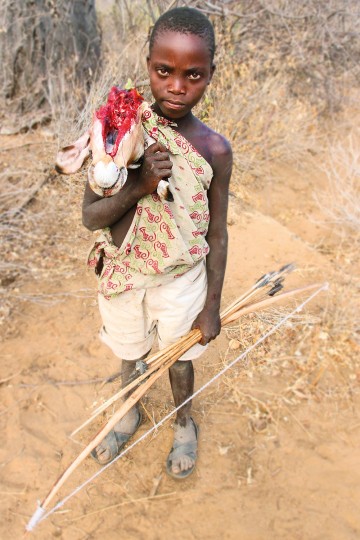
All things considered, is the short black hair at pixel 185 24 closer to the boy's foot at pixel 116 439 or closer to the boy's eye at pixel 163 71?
the boy's eye at pixel 163 71

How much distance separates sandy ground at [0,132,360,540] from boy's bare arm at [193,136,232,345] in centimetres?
54

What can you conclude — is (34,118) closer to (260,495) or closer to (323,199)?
(323,199)

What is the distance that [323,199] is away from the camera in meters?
4.47

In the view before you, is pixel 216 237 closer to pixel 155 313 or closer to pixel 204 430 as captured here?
pixel 155 313

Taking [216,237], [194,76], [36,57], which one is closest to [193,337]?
[216,237]

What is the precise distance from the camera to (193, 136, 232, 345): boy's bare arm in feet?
4.27

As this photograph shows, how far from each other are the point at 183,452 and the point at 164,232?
3.56 feet

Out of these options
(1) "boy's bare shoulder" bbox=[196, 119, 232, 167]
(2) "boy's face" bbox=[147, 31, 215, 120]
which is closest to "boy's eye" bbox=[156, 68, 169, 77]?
(2) "boy's face" bbox=[147, 31, 215, 120]

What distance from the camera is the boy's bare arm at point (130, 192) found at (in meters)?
1.07

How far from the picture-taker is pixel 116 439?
1912 mm

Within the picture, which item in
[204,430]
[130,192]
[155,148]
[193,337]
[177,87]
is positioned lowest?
[204,430]

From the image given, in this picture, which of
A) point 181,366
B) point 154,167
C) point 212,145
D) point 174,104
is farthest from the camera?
point 181,366

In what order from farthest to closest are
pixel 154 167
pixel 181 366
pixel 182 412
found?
pixel 182 412 → pixel 181 366 → pixel 154 167

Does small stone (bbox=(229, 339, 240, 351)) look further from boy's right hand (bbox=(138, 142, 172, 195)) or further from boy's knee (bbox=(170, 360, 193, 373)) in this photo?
boy's right hand (bbox=(138, 142, 172, 195))
